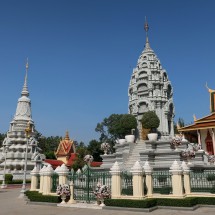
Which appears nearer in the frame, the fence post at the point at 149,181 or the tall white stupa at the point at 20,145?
the fence post at the point at 149,181

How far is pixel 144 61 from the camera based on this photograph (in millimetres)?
54562

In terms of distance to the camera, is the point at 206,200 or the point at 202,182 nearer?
the point at 206,200

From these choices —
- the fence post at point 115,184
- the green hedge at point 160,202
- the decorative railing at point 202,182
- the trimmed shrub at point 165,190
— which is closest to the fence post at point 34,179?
the fence post at point 115,184

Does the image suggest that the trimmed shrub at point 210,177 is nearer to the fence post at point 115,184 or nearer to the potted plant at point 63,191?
the fence post at point 115,184

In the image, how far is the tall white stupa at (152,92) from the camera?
50.1m

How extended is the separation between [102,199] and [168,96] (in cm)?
4142

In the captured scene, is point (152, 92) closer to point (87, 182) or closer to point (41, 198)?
point (87, 182)

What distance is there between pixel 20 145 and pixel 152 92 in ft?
86.3

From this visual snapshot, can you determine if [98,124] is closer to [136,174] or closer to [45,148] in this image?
[45,148]

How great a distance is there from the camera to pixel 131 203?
13.5 meters

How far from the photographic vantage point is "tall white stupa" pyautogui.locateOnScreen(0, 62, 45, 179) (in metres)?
43.7

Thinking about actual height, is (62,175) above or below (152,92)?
below

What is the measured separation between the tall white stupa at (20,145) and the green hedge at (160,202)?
3162cm

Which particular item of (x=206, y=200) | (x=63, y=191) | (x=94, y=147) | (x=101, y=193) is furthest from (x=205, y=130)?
(x=63, y=191)
